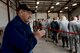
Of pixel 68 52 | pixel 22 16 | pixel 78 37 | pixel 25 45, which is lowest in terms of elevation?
pixel 68 52

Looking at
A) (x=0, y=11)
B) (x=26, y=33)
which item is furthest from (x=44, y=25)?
(x=26, y=33)

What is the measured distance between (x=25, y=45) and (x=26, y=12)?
1.45ft

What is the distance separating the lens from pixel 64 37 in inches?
423

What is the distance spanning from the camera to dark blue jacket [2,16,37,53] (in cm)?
235

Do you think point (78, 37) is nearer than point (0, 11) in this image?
Yes

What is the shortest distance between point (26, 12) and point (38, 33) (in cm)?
31

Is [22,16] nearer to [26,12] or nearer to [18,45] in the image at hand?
[26,12]

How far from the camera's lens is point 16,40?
235 centimetres

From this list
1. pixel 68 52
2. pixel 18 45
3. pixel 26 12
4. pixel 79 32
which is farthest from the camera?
pixel 68 52

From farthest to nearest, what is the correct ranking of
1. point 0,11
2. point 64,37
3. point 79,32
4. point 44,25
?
point 44,25 → point 0,11 → point 64,37 → point 79,32

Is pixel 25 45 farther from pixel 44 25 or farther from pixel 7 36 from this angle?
pixel 44 25

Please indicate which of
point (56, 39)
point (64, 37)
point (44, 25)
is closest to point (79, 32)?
point (64, 37)

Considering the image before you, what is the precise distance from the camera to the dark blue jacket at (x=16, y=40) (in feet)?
7.71

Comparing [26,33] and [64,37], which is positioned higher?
[26,33]
